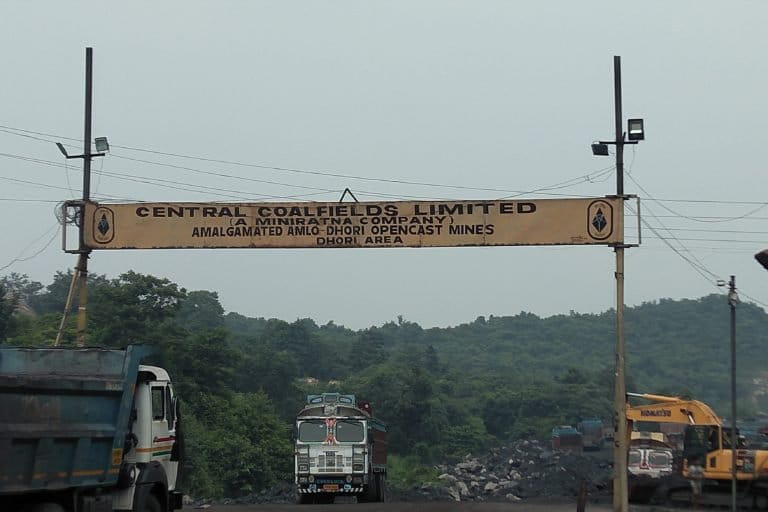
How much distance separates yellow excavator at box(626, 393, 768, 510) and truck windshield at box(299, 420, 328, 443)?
9125 millimetres

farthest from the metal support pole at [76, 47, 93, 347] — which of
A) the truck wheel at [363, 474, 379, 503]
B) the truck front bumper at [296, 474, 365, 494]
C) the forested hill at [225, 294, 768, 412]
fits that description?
the forested hill at [225, 294, 768, 412]

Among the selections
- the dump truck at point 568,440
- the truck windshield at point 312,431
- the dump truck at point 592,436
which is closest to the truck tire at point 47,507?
the truck windshield at point 312,431

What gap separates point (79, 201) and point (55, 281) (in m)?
91.5

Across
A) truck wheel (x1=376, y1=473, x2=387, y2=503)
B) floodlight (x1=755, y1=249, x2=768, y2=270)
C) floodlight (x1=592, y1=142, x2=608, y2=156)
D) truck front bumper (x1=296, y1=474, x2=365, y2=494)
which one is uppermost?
floodlight (x1=592, y1=142, x2=608, y2=156)

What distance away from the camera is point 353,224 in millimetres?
22844

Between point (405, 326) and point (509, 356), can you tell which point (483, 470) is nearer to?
point (509, 356)

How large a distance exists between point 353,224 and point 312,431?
10069 millimetres

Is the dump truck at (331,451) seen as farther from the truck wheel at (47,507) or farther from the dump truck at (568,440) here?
the dump truck at (568,440)

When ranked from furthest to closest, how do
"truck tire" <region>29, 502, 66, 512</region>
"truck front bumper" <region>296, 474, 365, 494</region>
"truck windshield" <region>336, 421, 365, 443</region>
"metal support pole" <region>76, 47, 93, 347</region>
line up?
"truck windshield" <region>336, 421, 365, 443</region>, "truck front bumper" <region>296, 474, 365, 494</region>, "metal support pole" <region>76, 47, 93, 347</region>, "truck tire" <region>29, 502, 66, 512</region>

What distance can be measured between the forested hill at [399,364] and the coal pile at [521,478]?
11506 millimetres

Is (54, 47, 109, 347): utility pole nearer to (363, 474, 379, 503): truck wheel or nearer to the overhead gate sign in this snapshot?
the overhead gate sign

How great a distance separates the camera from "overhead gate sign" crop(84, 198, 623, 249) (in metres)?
22.5

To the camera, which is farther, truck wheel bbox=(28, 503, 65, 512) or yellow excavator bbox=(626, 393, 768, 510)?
yellow excavator bbox=(626, 393, 768, 510)

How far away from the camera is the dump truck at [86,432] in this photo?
1189 centimetres
